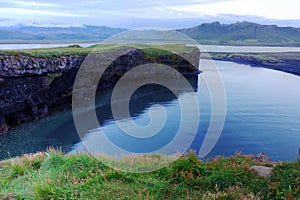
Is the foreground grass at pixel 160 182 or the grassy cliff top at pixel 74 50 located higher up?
the grassy cliff top at pixel 74 50

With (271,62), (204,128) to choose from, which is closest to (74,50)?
(204,128)

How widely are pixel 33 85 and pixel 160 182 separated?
3977 centimetres

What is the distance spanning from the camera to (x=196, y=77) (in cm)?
8962

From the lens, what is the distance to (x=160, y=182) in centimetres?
1023

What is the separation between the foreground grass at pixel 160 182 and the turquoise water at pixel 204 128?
17233 mm

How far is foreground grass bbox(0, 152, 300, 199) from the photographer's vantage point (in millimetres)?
9242

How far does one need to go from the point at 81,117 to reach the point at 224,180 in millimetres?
35806

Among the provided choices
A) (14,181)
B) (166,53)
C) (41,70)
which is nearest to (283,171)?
(14,181)

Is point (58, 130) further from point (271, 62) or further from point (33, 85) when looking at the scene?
point (271, 62)

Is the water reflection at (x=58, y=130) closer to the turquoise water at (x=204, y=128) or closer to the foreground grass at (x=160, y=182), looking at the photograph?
the turquoise water at (x=204, y=128)

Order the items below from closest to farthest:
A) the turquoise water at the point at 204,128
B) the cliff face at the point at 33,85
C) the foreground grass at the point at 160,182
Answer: the foreground grass at the point at 160,182 → the turquoise water at the point at 204,128 → the cliff face at the point at 33,85

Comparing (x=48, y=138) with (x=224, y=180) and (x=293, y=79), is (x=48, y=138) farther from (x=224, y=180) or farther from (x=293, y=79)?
(x=293, y=79)

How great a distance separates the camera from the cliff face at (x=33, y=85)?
4062 centimetres

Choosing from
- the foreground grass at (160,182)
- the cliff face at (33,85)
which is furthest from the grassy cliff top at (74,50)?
the foreground grass at (160,182)
